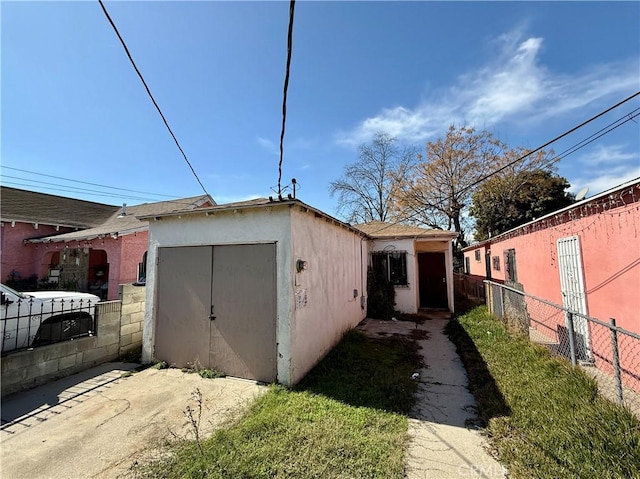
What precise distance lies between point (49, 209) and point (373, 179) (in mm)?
24202

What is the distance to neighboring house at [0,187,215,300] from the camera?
10.4 m

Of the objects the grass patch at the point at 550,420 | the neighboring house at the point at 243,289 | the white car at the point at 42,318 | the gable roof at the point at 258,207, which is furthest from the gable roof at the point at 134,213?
the grass patch at the point at 550,420

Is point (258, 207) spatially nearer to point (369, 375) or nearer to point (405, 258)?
point (369, 375)

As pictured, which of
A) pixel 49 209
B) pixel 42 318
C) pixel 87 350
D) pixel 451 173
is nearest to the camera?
pixel 42 318

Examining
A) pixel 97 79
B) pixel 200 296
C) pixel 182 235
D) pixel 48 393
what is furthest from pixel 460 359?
pixel 97 79

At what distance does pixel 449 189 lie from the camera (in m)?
21.6

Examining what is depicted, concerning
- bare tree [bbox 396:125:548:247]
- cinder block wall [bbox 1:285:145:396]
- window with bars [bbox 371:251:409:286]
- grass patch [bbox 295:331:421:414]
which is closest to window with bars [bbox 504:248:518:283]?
window with bars [bbox 371:251:409:286]

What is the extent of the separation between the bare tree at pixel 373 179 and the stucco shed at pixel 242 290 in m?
20.8

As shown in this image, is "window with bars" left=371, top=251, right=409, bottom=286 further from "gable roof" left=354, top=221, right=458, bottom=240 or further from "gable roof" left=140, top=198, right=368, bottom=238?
"gable roof" left=140, top=198, right=368, bottom=238

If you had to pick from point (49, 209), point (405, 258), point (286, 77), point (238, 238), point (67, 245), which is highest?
point (49, 209)

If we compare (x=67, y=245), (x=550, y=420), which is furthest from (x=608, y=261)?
(x=67, y=245)

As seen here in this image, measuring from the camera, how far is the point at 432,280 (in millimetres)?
13242

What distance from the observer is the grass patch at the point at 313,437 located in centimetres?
260

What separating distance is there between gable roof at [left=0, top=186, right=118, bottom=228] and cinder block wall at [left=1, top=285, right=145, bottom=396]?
1083 cm
